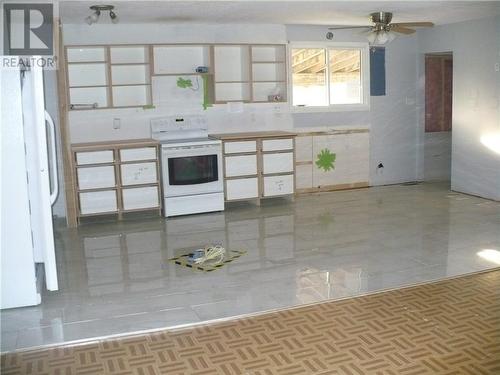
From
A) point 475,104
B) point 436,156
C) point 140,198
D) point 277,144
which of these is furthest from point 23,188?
point 436,156

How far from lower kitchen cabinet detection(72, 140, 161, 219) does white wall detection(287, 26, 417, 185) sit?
296cm

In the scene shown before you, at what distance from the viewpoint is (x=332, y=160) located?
832 centimetres

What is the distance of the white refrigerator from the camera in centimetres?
390

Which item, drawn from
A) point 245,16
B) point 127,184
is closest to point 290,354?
point 127,184

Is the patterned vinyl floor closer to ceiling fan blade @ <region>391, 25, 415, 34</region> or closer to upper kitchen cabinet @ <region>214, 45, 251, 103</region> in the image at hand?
ceiling fan blade @ <region>391, 25, 415, 34</region>

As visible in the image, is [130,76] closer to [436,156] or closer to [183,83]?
[183,83]

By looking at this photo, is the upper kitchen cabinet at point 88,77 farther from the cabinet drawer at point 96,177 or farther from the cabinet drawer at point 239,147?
the cabinet drawer at point 239,147

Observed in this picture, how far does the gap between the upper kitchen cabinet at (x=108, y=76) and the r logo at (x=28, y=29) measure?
26.5 inches

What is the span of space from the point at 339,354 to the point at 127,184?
4.13 meters

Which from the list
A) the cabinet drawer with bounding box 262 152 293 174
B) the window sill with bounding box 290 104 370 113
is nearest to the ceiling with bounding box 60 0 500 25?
the window sill with bounding box 290 104 370 113

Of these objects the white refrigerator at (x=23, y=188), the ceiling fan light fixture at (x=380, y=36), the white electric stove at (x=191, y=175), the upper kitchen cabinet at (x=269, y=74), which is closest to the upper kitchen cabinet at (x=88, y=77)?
the white electric stove at (x=191, y=175)

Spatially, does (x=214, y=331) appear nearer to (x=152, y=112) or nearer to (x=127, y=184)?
(x=127, y=184)

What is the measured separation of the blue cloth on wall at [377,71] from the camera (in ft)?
27.8

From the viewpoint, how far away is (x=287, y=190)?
755 cm
